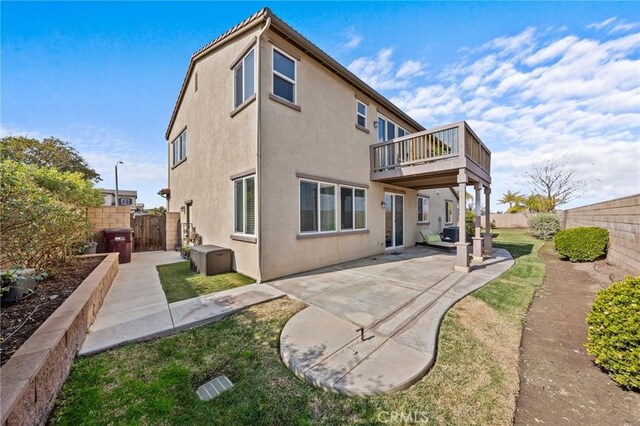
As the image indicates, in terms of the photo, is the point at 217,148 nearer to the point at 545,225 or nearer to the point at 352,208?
the point at 352,208

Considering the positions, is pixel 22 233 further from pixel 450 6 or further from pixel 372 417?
pixel 450 6

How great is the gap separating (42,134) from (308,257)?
88.0 ft

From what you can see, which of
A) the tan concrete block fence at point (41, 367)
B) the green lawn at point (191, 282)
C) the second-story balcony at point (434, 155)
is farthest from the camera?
the second-story balcony at point (434, 155)

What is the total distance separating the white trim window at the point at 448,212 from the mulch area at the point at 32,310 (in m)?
17.7

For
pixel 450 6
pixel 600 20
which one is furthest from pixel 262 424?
pixel 600 20

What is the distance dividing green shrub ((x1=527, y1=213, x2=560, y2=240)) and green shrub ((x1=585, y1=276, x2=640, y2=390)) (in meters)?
16.9

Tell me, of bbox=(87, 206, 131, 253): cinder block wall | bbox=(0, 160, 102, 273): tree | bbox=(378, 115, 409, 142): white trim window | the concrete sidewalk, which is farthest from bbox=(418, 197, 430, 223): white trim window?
bbox=(87, 206, 131, 253): cinder block wall

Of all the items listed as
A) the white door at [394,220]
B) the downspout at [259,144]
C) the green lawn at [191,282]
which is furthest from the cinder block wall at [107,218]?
the white door at [394,220]

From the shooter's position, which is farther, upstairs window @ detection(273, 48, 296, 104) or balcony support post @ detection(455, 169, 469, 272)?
balcony support post @ detection(455, 169, 469, 272)

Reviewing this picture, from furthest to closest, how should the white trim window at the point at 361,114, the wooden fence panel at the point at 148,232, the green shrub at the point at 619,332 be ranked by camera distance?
the wooden fence panel at the point at 148,232
the white trim window at the point at 361,114
the green shrub at the point at 619,332

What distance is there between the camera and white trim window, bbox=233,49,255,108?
21.7 feet

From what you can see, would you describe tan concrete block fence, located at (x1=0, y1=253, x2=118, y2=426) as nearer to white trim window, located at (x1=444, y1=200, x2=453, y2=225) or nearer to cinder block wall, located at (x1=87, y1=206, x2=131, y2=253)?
cinder block wall, located at (x1=87, y1=206, x2=131, y2=253)

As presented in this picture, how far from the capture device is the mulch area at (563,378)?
223 centimetres

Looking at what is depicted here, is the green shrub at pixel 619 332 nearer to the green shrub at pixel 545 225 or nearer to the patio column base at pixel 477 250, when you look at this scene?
the patio column base at pixel 477 250
